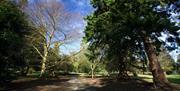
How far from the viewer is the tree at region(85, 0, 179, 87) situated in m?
20.9

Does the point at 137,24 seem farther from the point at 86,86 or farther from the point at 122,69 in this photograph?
the point at 122,69

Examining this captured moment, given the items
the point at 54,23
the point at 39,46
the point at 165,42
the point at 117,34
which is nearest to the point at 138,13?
the point at 117,34

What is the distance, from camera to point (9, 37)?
20.5m

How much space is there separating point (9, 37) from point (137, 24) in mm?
9455

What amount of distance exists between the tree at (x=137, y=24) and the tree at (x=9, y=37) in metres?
7.04

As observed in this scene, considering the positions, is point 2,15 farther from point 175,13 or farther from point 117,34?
point 175,13

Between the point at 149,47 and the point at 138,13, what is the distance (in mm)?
4414

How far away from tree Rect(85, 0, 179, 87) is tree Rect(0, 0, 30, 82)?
7.04m

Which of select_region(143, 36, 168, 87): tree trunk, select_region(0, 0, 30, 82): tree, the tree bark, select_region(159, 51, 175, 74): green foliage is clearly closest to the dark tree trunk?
the tree bark

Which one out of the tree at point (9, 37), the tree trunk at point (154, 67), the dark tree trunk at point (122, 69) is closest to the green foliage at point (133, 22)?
the tree trunk at point (154, 67)

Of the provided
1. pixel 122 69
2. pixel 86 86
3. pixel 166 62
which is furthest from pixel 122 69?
pixel 166 62

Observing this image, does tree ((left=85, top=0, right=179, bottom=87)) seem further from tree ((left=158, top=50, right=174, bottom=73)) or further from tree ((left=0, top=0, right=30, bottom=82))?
tree ((left=158, top=50, right=174, bottom=73))

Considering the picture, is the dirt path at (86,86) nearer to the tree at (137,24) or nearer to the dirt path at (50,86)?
the dirt path at (50,86)

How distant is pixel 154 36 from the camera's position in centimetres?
2325
